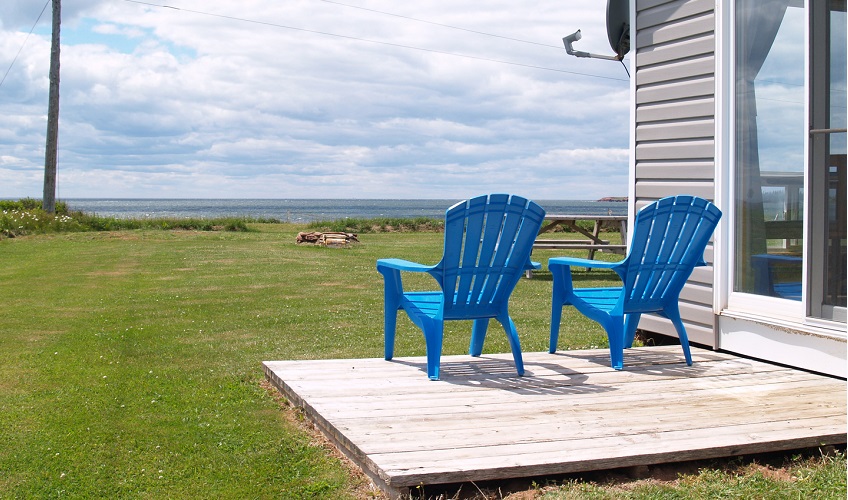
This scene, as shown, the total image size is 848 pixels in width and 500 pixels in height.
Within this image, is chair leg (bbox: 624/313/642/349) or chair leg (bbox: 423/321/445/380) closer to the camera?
chair leg (bbox: 423/321/445/380)

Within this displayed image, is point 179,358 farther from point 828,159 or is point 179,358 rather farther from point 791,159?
point 828,159

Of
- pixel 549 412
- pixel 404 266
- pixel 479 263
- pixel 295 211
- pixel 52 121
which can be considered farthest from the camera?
pixel 295 211

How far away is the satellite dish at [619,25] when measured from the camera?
6.02m

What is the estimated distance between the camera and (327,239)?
50.6 ft

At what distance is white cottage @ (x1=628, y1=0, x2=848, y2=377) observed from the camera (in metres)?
3.98

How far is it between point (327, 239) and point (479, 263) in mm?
11826

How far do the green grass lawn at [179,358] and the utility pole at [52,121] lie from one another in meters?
6.76

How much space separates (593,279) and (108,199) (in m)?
127

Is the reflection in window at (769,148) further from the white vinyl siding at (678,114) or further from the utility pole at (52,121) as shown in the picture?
the utility pole at (52,121)

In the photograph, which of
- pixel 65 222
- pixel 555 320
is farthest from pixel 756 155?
pixel 65 222

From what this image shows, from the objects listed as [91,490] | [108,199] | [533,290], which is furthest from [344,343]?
[108,199]

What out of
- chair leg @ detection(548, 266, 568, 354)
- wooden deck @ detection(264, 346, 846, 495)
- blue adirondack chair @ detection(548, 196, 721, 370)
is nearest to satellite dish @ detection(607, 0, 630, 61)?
blue adirondack chair @ detection(548, 196, 721, 370)

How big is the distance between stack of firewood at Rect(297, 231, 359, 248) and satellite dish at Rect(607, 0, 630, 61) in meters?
9.64

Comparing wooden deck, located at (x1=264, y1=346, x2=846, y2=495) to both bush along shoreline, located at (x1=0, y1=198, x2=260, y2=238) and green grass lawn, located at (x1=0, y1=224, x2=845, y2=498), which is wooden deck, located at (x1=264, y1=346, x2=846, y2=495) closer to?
green grass lawn, located at (x1=0, y1=224, x2=845, y2=498)
